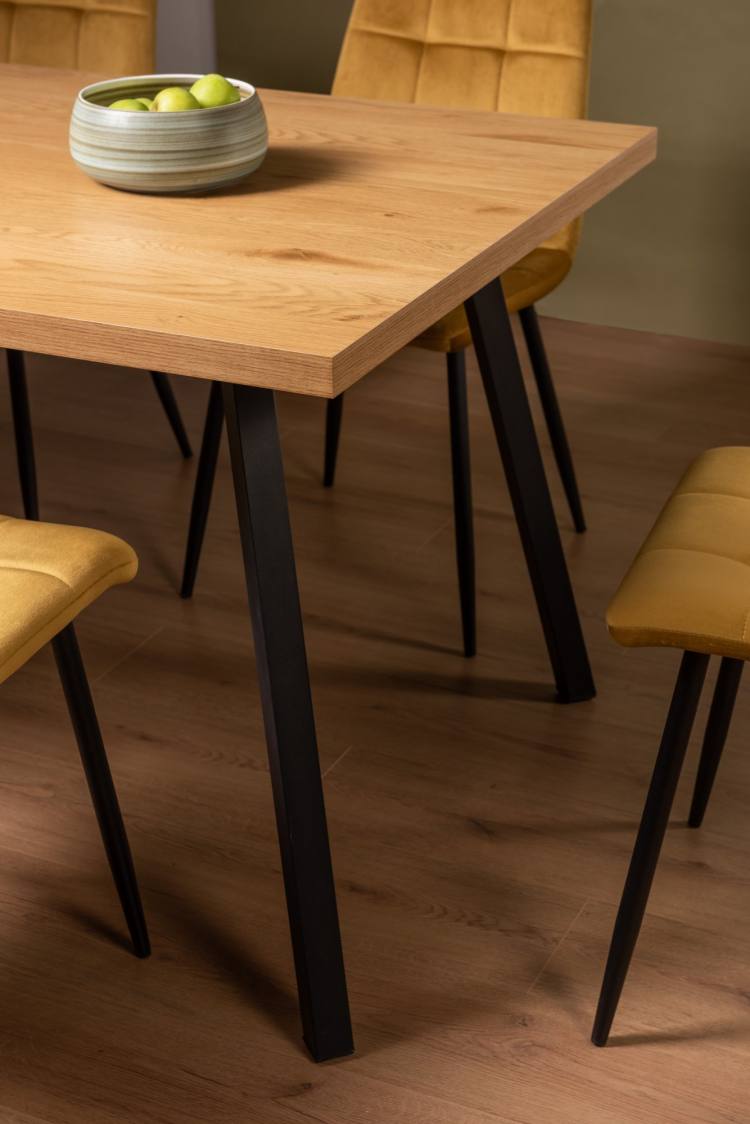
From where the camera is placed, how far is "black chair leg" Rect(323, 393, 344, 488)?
2.48 m

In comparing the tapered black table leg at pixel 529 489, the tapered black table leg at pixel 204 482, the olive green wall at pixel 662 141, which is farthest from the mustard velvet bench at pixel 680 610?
the olive green wall at pixel 662 141

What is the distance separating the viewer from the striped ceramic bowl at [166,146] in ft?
5.01

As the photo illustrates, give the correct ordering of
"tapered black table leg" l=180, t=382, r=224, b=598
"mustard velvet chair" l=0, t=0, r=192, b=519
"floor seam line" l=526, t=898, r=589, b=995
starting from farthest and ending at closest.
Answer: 1. "mustard velvet chair" l=0, t=0, r=192, b=519
2. "tapered black table leg" l=180, t=382, r=224, b=598
3. "floor seam line" l=526, t=898, r=589, b=995

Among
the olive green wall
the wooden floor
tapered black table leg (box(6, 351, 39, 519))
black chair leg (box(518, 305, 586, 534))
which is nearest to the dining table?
the wooden floor

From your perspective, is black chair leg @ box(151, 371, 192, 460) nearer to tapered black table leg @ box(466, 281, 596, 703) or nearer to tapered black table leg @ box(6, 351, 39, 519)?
tapered black table leg @ box(6, 351, 39, 519)

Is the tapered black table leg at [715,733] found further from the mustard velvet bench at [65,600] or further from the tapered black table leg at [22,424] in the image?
the tapered black table leg at [22,424]

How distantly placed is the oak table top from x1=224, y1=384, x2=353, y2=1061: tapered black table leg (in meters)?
0.12

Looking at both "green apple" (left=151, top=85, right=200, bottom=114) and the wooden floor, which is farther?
"green apple" (left=151, top=85, right=200, bottom=114)

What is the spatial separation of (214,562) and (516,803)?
757mm

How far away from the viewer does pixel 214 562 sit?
2.33m

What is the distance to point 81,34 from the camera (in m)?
2.49

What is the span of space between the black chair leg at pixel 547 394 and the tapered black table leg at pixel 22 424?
0.80 m

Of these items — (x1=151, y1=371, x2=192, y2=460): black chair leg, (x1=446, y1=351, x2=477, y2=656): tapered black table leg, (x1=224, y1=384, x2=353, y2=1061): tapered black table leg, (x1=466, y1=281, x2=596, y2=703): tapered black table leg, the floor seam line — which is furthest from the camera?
(x1=151, y1=371, x2=192, y2=460): black chair leg

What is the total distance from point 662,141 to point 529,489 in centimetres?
160
